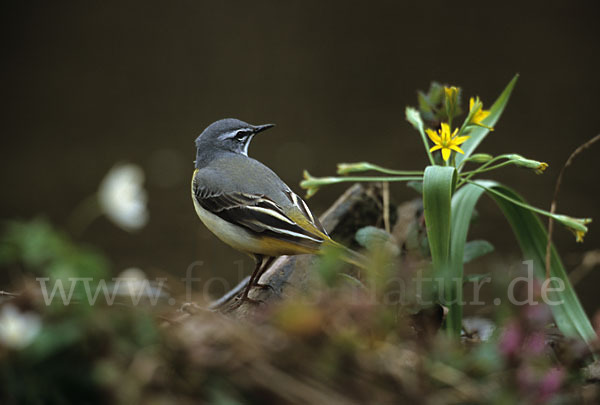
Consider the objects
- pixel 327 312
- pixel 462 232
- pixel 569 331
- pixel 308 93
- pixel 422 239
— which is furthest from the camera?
pixel 308 93

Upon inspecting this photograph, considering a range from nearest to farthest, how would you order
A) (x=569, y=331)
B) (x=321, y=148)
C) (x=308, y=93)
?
(x=569, y=331), (x=321, y=148), (x=308, y=93)

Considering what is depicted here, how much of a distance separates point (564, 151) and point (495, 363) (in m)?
3.28

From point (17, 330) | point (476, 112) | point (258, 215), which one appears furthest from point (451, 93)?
point (17, 330)

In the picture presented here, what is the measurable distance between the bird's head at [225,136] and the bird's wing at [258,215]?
17 centimetres

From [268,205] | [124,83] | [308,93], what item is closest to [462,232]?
[268,205]

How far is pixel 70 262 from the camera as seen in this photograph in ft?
3.07

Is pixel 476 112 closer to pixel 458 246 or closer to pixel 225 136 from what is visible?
pixel 458 246

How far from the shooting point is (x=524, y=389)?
92cm

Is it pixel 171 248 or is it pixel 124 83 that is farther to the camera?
pixel 124 83

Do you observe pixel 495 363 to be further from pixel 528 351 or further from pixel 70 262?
pixel 70 262

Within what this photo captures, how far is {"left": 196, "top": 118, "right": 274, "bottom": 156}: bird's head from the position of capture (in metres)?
2.06

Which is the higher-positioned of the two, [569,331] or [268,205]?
[268,205]

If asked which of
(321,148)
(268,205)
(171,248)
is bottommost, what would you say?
(171,248)

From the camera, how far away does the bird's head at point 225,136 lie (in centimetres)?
206
